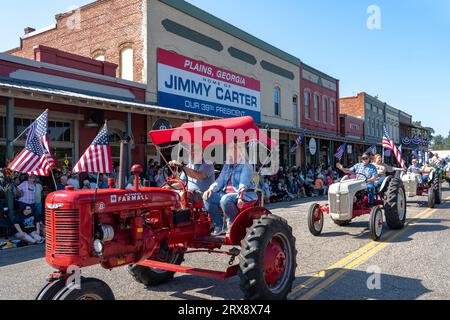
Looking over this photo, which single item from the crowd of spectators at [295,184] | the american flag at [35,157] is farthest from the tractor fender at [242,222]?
the crowd of spectators at [295,184]

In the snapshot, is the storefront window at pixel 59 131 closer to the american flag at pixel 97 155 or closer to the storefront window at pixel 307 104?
the american flag at pixel 97 155

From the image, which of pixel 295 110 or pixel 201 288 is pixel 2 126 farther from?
pixel 295 110

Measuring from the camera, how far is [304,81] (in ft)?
98.2

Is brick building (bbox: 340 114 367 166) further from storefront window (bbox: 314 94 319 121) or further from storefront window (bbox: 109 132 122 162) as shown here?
storefront window (bbox: 109 132 122 162)

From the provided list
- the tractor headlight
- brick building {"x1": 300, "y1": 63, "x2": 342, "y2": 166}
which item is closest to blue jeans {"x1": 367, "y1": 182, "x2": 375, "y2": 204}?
the tractor headlight

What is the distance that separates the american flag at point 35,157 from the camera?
8000mm

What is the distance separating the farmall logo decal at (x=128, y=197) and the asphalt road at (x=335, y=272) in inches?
50.5

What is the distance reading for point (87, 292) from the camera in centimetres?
352

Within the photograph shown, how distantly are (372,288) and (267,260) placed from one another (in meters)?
1.46

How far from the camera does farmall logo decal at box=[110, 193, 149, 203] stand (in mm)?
4059

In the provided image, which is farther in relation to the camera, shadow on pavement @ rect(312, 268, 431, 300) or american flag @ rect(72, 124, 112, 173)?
american flag @ rect(72, 124, 112, 173)

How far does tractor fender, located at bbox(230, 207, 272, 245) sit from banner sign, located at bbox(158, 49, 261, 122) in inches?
514

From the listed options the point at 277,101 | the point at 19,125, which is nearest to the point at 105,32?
the point at 19,125
